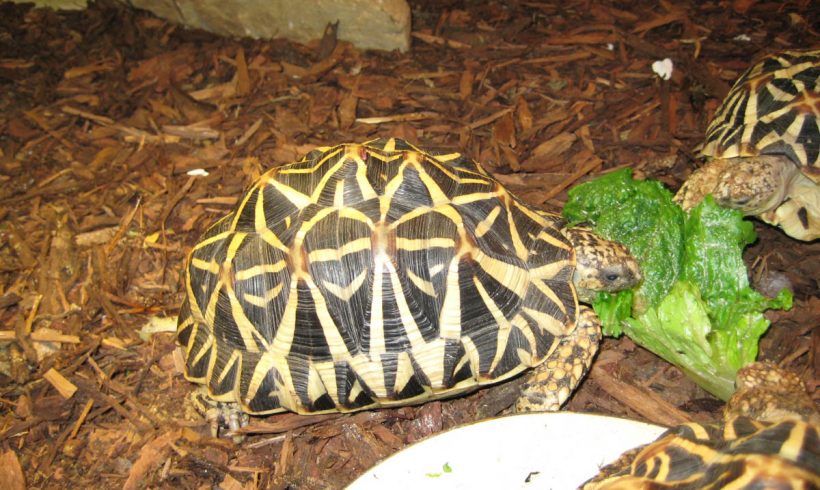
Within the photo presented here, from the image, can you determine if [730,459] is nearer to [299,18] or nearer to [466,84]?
[466,84]

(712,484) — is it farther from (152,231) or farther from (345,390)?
(152,231)

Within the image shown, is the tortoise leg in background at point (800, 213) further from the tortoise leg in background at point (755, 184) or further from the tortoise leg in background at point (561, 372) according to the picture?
the tortoise leg in background at point (561, 372)

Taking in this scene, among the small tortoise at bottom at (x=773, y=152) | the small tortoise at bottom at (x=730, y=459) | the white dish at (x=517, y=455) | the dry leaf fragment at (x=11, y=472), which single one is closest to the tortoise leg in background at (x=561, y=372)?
the white dish at (x=517, y=455)

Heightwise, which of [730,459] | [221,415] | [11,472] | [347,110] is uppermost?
[730,459]

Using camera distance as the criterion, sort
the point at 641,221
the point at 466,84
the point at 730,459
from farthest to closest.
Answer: the point at 466,84, the point at 641,221, the point at 730,459

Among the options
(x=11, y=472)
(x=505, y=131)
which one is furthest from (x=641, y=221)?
(x=11, y=472)

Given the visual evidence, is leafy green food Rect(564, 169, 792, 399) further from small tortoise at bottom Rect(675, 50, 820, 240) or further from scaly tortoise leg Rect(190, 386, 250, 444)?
scaly tortoise leg Rect(190, 386, 250, 444)

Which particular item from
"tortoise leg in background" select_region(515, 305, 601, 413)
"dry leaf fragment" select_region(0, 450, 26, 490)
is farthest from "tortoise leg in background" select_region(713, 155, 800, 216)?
"dry leaf fragment" select_region(0, 450, 26, 490)

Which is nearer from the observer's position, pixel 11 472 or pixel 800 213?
pixel 11 472
